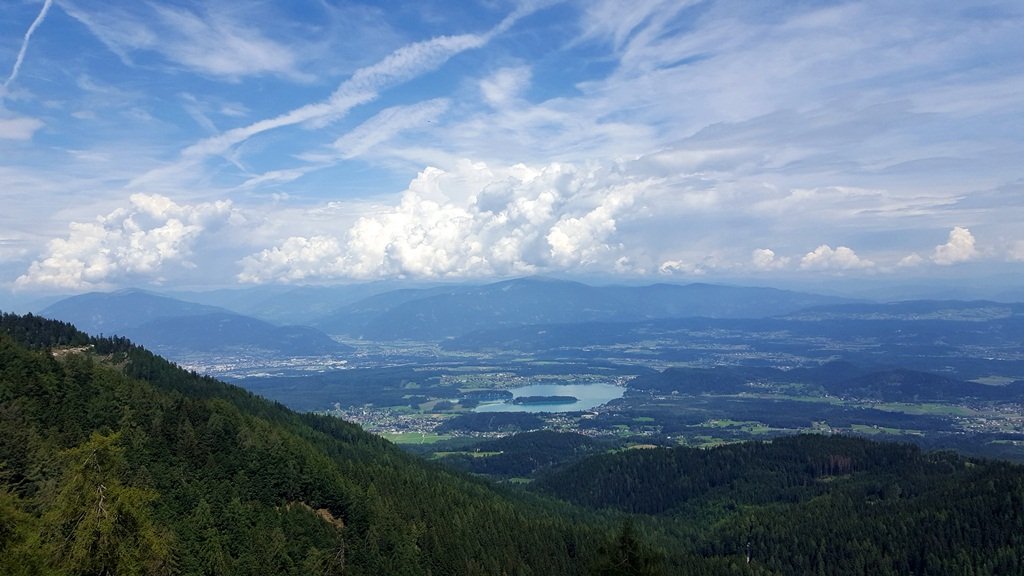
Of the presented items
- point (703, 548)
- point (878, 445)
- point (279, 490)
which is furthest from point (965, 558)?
point (279, 490)

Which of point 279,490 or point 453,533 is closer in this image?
point 279,490

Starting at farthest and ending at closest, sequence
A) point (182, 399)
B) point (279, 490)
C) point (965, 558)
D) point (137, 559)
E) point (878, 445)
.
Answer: point (878, 445), point (965, 558), point (182, 399), point (279, 490), point (137, 559)

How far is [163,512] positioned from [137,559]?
29543 millimetres

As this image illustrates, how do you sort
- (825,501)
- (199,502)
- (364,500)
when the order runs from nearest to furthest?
1. (199,502)
2. (364,500)
3. (825,501)

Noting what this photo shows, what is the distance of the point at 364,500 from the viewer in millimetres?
75312

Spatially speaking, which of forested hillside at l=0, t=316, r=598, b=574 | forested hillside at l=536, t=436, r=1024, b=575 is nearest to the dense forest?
forested hillside at l=0, t=316, r=598, b=574

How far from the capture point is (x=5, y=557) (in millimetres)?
24797

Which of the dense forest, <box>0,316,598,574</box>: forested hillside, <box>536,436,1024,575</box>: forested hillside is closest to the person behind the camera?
<box>0,316,598,574</box>: forested hillside

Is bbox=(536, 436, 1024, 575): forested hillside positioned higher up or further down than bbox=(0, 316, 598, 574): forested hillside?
further down

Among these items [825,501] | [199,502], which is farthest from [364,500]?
[825,501]

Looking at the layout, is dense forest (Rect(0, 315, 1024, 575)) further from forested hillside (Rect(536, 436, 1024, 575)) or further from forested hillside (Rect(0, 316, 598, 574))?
forested hillside (Rect(536, 436, 1024, 575))

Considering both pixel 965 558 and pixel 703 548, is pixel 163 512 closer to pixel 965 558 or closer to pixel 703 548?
pixel 703 548

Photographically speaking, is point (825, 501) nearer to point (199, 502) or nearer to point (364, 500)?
point (364, 500)

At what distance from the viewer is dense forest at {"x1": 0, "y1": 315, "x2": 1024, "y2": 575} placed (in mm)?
31844
